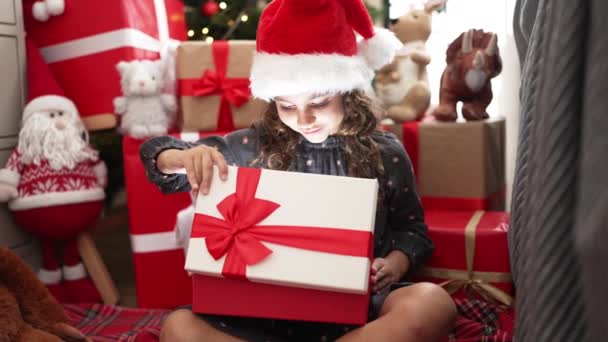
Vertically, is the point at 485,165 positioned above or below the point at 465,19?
below

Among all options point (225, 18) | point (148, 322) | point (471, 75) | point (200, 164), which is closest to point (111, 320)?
point (148, 322)

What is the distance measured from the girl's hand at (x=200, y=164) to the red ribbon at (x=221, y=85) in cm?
47

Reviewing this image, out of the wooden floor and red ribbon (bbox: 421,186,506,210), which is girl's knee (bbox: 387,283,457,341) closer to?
red ribbon (bbox: 421,186,506,210)

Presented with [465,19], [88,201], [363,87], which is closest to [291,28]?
[363,87]

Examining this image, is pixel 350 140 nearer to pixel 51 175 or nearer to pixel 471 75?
pixel 471 75

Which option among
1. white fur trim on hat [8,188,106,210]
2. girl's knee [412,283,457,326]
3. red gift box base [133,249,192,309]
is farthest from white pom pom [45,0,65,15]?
girl's knee [412,283,457,326]

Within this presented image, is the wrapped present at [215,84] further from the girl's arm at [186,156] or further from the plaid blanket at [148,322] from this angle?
the plaid blanket at [148,322]

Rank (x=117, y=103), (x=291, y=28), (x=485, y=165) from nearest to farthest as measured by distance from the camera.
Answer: (x=291, y=28) → (x=485, y=165) → (x=117, y=103)

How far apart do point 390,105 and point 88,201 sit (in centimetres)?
75

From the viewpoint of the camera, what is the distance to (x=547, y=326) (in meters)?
0.47

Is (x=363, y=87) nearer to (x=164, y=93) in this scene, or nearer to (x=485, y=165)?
(x=485, y=165)

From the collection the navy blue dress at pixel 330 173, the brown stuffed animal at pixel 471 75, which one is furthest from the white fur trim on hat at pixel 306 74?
the brown stuffed animal at pixel 471 75

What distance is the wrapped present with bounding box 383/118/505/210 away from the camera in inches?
49.2

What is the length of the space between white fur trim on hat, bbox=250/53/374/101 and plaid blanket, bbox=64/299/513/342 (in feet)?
1.72
